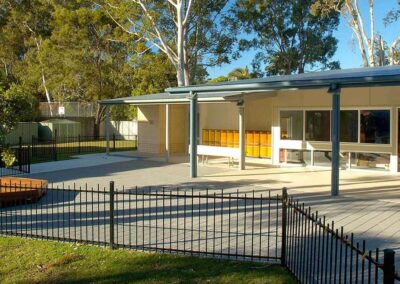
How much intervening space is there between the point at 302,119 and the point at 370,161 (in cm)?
309

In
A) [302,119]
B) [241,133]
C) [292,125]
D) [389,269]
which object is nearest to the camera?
[389,269]

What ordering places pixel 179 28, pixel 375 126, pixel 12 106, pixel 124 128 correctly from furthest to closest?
pixel 124 128 → pixel 179 28 → pixel 375 126 → pixel 12 106

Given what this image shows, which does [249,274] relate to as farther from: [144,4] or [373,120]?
[144,4]

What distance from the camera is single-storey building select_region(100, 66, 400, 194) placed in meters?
14.0

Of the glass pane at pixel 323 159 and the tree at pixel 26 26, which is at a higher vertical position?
the tree at pixel 26 26

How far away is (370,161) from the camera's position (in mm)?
17000

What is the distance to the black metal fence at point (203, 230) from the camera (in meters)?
6.60

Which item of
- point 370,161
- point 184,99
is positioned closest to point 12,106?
point 184,99

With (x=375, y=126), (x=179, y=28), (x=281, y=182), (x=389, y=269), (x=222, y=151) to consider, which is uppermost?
(x=179, y=28)

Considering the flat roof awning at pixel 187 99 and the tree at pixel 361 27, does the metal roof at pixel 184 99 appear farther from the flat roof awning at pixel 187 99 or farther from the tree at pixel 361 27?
the tree at pixel 361 27

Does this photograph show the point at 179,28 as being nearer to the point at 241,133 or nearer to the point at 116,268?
the point at 241,133

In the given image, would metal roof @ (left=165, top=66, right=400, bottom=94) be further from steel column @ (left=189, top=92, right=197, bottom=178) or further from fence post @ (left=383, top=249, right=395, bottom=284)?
fence post @ (left=383, top=249, right=395, bottom=284)

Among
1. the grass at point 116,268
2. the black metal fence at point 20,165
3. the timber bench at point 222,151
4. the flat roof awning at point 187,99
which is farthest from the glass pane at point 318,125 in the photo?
the grass at point 116,268

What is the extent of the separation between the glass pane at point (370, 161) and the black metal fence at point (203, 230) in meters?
6.93
